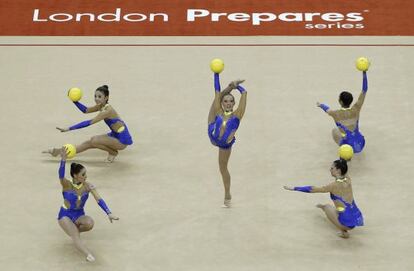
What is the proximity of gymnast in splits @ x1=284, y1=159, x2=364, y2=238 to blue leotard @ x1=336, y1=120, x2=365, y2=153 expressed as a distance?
1.65 meters

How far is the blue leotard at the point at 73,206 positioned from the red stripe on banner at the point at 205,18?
603 cm

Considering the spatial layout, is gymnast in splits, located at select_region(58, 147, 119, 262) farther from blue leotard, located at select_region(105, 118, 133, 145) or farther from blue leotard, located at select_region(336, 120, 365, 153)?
blue leotard, located at select_region(336, 120, 365, 153)

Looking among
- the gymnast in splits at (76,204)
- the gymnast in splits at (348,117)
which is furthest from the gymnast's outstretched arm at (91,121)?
the gymnast in splits at (348,117)

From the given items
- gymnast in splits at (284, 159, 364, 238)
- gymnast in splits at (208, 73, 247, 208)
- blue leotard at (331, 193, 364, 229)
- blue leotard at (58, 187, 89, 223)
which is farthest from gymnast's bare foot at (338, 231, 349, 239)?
blue leotard at (58, 187, 89, 223)

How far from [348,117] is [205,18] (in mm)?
4941

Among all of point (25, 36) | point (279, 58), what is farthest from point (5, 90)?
point (279, 58)

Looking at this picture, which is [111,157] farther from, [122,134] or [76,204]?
[76,204]

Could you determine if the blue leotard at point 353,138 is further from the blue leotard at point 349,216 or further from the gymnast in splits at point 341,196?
the blue leotard at point 349,216

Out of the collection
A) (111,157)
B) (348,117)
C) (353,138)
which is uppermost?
(348,117)

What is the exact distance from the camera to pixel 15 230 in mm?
12180

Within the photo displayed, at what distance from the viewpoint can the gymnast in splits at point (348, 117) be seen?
43.8ft

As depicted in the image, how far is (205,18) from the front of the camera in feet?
57.8

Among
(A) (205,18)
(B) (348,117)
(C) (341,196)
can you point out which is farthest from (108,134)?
(A) (205,18)

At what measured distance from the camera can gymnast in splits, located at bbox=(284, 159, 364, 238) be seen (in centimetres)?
1180
